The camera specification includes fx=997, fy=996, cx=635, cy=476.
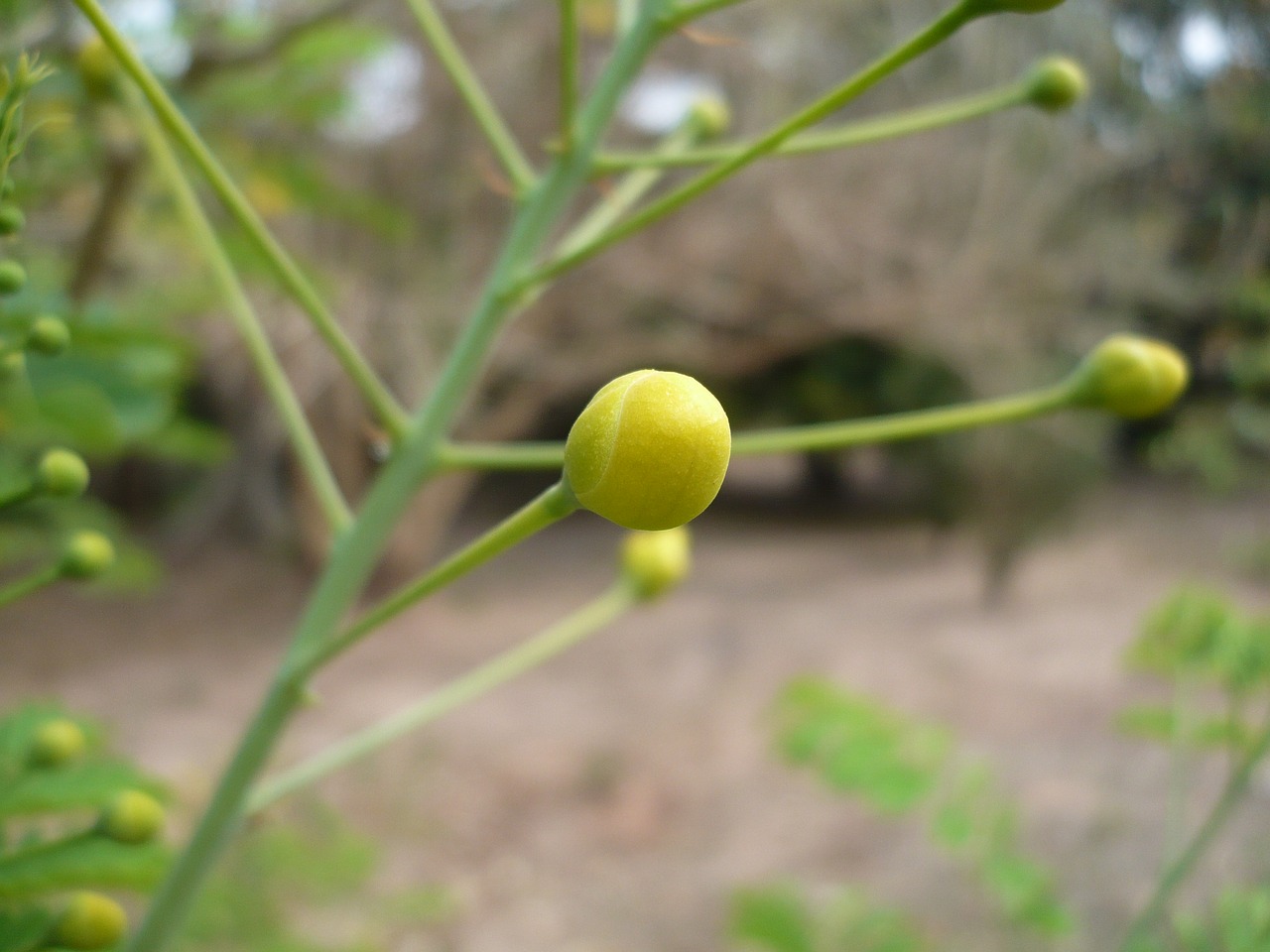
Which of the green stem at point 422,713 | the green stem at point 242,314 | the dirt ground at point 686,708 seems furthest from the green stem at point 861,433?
the dirt ground at point 686,708

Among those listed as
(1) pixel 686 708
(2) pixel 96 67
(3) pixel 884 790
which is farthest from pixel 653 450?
(1) pixel 686 708

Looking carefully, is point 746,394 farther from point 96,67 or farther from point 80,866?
point 80,866

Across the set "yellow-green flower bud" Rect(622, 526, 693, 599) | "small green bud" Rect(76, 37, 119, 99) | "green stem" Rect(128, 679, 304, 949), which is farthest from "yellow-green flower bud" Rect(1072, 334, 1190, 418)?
"small green bud" Rect(76, 37, 119, 99)

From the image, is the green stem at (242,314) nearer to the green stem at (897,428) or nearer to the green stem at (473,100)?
the green stem at (473,100)

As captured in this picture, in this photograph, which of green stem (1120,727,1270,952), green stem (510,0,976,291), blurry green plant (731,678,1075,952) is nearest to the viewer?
green stem (510,0,976,291)

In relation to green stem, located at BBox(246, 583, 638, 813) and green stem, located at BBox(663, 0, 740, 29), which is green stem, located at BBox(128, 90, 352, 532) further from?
green stem, located at BBox(663, 0, 740, 29)

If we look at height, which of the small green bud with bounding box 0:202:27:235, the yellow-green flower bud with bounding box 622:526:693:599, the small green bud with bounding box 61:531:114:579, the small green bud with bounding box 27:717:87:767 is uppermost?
the small green bud with bounding box 0:202:27:235

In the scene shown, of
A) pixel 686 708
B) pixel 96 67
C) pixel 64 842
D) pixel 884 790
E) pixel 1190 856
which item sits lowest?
pixel 686 708

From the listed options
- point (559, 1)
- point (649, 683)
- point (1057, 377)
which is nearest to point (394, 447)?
point (559, 1)
